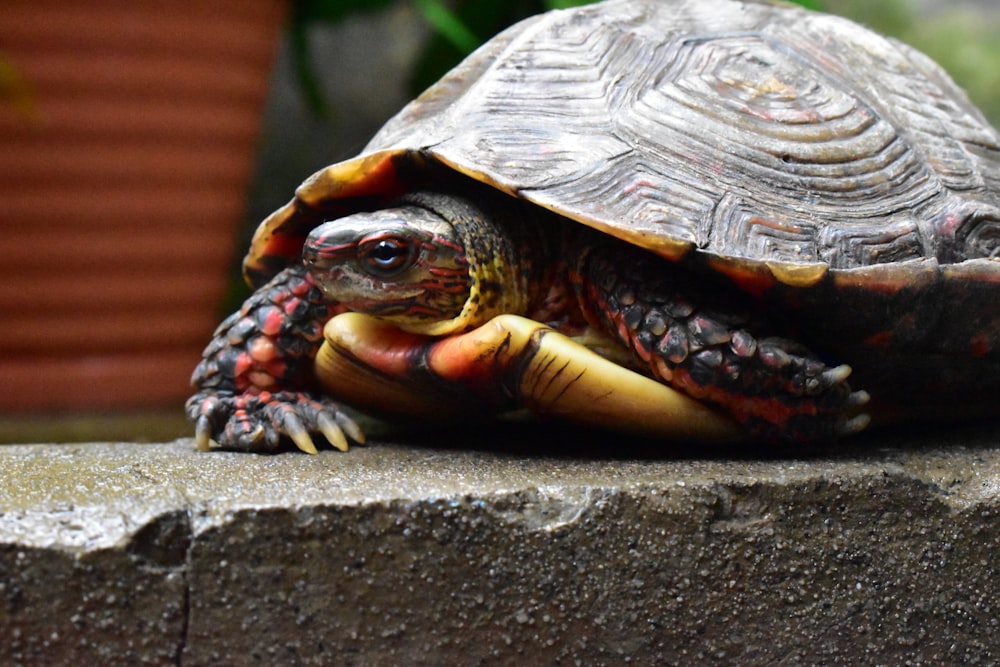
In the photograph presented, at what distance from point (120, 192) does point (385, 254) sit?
1.45m

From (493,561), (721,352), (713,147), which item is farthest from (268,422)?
(713,147)

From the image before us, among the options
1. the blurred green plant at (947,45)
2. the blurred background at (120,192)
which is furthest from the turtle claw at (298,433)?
the blurred green plant at (947,45)

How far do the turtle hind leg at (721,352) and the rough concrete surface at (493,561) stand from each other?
0.08m

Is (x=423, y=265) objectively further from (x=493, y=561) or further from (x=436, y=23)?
(x=436, y=23)

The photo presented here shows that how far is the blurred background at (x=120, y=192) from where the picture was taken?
2.39 meters

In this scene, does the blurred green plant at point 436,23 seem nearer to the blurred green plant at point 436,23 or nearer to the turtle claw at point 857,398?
the blurred green plant at point 436,23

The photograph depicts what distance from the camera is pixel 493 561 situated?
1.09 metres

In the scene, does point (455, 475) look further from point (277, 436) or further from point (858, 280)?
point (858, 280)

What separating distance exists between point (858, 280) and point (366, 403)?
2.47ft

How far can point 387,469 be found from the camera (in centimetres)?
125

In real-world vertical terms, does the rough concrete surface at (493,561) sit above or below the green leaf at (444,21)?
below

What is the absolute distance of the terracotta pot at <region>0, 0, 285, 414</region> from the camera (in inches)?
94.3

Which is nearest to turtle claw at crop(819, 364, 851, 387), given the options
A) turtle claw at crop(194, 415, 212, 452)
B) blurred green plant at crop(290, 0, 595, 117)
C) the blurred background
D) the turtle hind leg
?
the turtle hind leg

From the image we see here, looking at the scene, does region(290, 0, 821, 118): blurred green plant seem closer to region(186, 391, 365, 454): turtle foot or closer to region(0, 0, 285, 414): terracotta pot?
region(0, 0, 285, 414): terracotta pot
